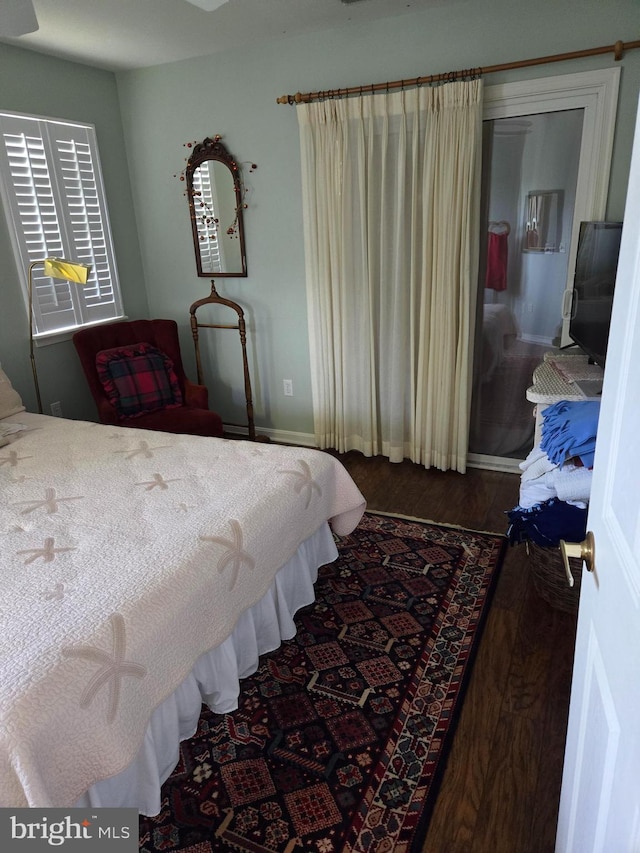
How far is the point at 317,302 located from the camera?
142 inches

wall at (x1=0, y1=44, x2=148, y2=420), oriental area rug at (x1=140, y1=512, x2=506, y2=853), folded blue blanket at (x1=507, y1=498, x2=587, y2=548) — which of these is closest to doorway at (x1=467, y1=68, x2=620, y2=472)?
oriental area rug at (x1=140, y1=512, x2=506, y2=853)

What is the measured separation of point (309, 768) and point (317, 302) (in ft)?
8.72

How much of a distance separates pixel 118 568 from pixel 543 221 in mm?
2752

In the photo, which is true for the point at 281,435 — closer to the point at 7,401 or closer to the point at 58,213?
the point at 7,401

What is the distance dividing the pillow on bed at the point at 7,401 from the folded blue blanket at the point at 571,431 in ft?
8.47

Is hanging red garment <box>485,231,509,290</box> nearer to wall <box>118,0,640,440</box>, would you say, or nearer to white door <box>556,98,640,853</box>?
wall <box>118,0,640,440</box>

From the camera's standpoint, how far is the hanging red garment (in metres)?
3.16

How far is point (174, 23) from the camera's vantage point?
2910 millimetres

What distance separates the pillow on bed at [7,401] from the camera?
113 inches

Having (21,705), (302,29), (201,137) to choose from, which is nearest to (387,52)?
(302,29)

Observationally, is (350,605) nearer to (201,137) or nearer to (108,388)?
(108,388)

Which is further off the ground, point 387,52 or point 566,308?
point 387,52

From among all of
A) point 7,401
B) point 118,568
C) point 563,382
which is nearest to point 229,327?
point 7,401

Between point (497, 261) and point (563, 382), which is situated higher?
point (497, 261)
